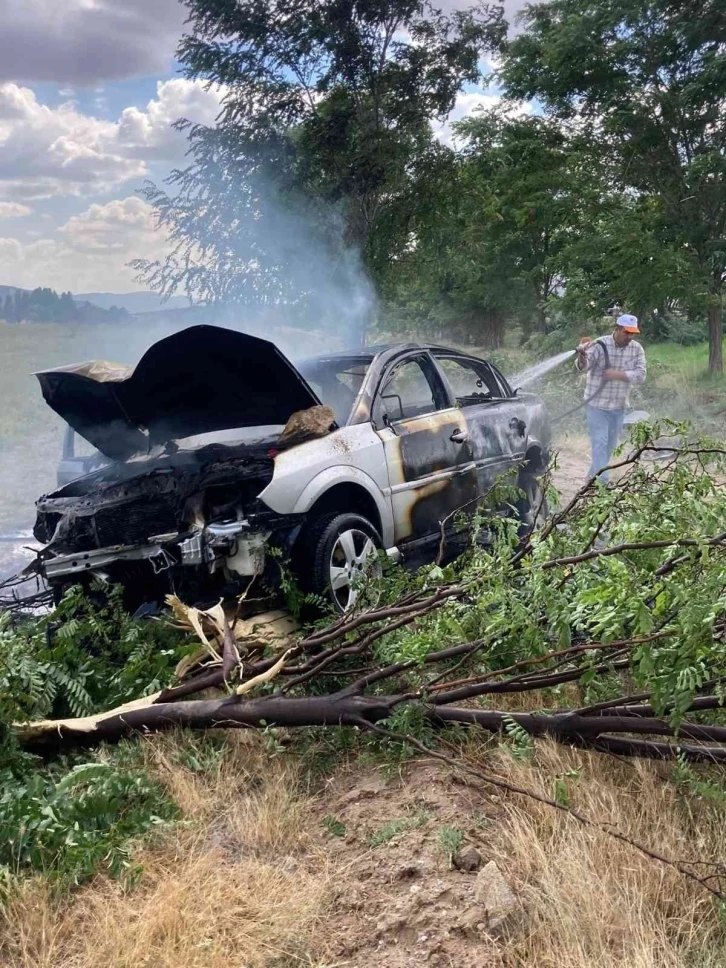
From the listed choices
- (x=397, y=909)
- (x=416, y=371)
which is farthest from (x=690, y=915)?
(x=416, y=371)

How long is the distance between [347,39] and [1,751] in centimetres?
1118

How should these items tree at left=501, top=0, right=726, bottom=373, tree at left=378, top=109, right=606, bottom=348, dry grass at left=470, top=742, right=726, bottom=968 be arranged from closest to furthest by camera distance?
dry grass at left=470, top=742, right=726, bottom=968
tree at left=378, top=109, right=606, bottom=348
tree at left=501, top=0, right=726, bottom=373

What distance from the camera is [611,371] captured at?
7922 millimetres

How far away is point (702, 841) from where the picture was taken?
2.77 m

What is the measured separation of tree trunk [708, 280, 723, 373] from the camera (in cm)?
1572

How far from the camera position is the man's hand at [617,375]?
25.9ft

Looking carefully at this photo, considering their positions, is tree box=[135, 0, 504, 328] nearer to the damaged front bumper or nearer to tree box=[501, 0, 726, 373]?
tree box=[501, 0, 726, 373]

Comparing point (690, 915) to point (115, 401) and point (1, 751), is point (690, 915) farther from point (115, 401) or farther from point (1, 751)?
point (115, 401)

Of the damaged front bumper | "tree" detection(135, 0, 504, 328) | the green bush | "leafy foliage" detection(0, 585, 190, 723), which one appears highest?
"tree" detection(135, 0, 504, 328)

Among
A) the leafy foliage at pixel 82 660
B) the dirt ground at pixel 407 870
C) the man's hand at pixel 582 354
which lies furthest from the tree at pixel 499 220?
the dirt ground at pixel 407 870

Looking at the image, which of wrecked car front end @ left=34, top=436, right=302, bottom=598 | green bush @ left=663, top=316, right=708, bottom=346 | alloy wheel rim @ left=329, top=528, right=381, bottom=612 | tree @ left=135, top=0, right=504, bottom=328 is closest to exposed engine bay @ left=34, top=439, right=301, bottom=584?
wrecked car front end @ left=34, top=436, right=302, bottom=598

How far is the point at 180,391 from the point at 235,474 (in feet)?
2.17

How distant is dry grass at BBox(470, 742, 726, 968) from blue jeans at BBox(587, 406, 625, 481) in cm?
525

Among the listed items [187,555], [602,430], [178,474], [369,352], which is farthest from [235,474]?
[602,430]
